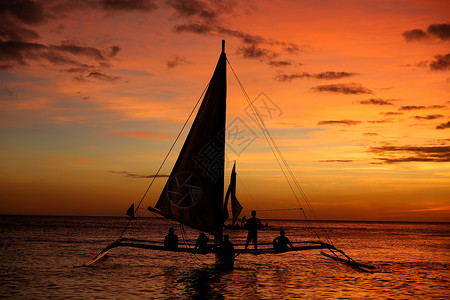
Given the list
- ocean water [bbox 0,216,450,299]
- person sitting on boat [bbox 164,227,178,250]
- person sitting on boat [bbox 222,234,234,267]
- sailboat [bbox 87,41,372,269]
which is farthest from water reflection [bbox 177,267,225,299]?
sailboat [bbox 87,41,372,269]

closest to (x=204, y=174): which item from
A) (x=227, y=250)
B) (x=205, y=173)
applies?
(x=205, y=173)

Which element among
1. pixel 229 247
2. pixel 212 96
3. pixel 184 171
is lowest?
pixel 229 247

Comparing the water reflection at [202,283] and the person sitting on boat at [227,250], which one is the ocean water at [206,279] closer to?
the water reflection at [202,283]

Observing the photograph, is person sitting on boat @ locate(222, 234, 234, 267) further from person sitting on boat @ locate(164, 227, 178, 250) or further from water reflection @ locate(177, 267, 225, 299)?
person sitting on boat @ locate(164, 227, 178, 250)

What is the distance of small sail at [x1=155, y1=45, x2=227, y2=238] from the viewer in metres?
22.9

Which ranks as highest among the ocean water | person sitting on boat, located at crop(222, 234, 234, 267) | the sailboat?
the sailboat

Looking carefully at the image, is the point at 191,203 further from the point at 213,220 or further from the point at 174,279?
the point at 174,279

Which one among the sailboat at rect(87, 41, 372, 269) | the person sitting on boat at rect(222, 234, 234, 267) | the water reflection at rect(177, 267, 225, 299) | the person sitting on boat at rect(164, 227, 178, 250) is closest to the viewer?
the water reflection at rect(177, 267, 225, 299)

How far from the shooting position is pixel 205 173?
23.0 m

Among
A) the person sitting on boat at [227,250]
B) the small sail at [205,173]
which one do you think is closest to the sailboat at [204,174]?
the small sail at [205,173]

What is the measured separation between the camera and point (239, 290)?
22.9 meters

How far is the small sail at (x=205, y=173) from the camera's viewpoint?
22.9 meters

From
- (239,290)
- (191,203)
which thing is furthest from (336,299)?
(191,203)

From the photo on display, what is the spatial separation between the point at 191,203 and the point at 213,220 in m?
1.39
